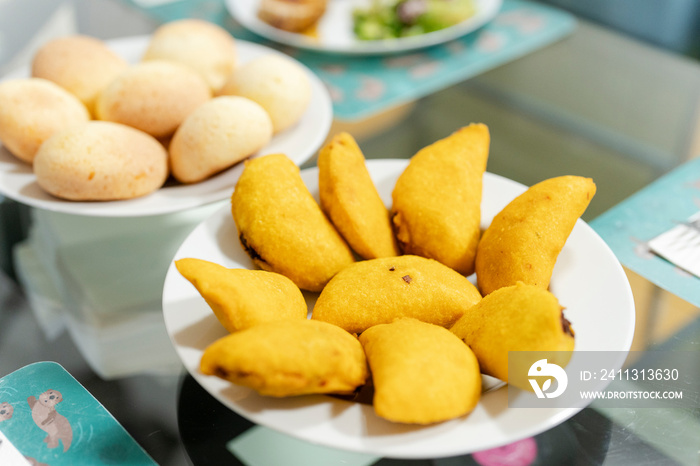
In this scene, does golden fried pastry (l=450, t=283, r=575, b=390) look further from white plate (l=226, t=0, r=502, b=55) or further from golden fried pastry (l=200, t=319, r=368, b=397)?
white plate (l=226, t=0, r=502, b=55)

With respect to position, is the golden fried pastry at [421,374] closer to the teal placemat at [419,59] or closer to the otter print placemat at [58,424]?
the otter print placemat at [58,424]

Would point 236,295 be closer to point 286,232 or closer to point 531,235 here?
point 286,232

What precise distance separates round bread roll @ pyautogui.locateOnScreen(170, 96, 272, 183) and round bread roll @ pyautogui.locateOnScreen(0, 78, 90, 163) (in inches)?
4.8

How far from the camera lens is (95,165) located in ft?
1.94

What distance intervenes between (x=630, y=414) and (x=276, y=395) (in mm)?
265

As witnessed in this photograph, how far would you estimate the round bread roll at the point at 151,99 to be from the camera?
0.66m

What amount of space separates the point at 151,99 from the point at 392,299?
0.37 m

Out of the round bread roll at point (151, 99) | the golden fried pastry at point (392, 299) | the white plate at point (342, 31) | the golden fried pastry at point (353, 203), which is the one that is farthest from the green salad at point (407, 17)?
the golden fried pastry at point (392, 299)

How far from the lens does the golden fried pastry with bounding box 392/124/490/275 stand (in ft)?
1.68

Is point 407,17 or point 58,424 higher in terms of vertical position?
point 407,17

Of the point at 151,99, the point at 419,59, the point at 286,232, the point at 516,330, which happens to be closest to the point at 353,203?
the point at 286,232

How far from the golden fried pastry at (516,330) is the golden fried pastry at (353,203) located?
0.40 ft

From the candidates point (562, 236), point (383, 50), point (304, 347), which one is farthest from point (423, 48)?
point (304, 347)

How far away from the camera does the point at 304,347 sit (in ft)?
1.20
